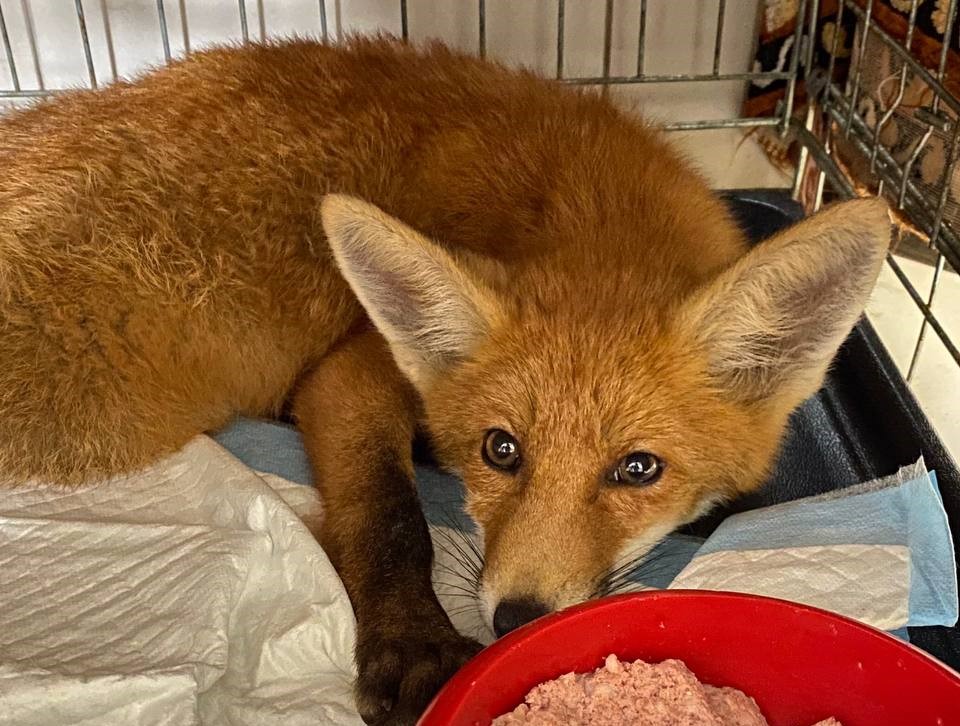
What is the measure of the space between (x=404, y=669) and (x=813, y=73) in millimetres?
1892

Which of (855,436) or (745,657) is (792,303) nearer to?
(745,657)

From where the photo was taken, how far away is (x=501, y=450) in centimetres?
131

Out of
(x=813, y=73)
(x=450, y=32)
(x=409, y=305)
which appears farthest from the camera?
(x=450, y=32)

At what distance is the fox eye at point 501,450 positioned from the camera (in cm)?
130

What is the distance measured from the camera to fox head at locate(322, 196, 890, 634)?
1195mm

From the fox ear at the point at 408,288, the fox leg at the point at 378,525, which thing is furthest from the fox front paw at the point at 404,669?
the fox ear at the point at 408,288

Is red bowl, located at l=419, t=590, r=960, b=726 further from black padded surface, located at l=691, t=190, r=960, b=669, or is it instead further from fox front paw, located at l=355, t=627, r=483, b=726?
black padded surface, located at l=691, t=190, r=960, b=669

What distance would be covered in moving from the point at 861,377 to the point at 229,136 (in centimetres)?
129

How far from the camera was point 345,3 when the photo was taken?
8.34 ft

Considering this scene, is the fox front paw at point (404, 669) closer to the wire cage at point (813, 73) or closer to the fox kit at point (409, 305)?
the fox kit at point (409, 305)

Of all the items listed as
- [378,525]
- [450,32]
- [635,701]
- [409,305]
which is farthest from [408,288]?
[450,32]

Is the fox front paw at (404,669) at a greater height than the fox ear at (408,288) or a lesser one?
lesser

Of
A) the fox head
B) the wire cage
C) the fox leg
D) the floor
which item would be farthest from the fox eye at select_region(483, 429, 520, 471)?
the wire cage

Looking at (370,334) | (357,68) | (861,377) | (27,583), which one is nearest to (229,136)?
(357,68)
